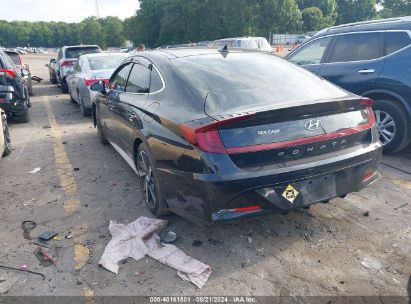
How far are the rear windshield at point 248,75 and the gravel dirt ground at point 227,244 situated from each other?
4.16ft

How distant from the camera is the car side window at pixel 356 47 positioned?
18.7 feet

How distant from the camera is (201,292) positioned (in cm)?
284

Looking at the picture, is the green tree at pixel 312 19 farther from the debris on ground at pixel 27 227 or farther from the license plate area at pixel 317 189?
the debris on ground at pixel 27 227

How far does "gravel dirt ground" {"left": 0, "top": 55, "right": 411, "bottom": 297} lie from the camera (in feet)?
9.56

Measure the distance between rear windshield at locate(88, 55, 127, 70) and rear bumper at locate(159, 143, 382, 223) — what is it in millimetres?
6947

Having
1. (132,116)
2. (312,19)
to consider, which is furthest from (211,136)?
(312,19)

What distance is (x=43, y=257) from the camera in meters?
3.36

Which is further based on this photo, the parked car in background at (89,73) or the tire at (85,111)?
the tire at (85,111)

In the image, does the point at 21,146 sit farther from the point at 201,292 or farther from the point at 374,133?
the point at 374,133

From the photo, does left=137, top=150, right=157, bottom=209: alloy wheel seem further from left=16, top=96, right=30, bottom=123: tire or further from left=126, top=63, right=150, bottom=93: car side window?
left=16, top=96, right=30, bottom=123: tire

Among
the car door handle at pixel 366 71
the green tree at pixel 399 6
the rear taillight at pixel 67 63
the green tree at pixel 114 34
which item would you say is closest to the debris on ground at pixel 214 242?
the car door handle at pixel 366 71

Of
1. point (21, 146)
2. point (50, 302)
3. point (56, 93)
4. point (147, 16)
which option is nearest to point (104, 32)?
point (147, 16)

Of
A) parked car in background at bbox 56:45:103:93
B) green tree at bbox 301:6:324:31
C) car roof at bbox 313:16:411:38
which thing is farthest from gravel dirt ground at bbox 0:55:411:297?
green tree at bbox 301:6:324:31

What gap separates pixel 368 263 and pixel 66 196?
3.48m
